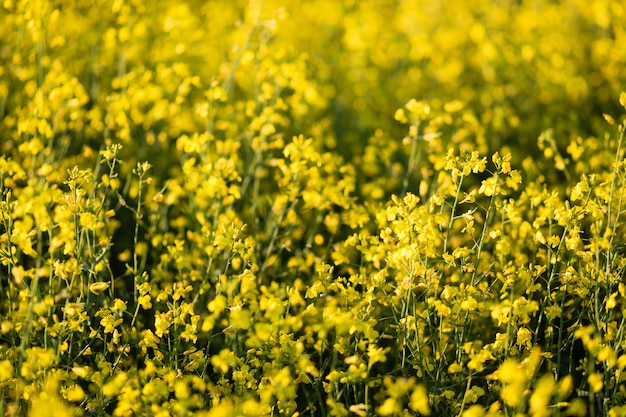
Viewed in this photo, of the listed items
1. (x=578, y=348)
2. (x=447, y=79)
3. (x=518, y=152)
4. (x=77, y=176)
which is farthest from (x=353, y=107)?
(x=77, y=176)

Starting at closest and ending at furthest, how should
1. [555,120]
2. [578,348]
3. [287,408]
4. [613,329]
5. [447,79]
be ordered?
[287,408], [613,329], [578,348], [555,120], [447,79]

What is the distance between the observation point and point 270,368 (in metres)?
2.16

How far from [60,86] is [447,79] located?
121 inches

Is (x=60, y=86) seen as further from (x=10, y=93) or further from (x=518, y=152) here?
(x=518, y=152)

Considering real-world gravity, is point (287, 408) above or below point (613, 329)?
below

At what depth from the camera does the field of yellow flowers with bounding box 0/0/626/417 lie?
2113mm

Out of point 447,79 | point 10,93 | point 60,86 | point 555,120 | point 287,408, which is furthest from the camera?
point 447,79

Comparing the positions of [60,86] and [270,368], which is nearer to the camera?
[270,368]

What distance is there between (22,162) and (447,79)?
3292 mm

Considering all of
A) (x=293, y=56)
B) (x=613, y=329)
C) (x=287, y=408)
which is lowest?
(x=287, y=408)

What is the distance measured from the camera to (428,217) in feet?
7.26

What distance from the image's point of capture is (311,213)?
3.77 m

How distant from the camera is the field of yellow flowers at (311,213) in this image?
211 centimetres

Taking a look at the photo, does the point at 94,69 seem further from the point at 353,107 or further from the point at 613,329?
the point at 613,329
